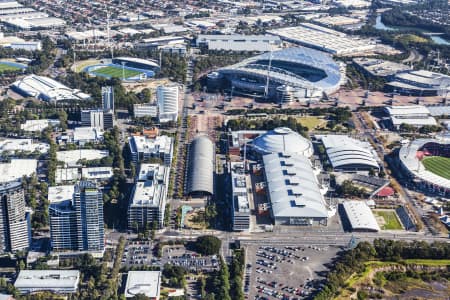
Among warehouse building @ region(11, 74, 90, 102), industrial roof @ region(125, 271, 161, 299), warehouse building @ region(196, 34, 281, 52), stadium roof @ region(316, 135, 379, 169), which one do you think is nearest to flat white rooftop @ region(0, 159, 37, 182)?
warehouse building @ region(11, 74, 90, 102)

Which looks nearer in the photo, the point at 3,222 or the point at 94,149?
the point at 3,222

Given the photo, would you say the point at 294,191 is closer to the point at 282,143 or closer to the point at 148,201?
the point at 282,143

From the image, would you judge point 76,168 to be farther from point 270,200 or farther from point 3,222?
point 270,200

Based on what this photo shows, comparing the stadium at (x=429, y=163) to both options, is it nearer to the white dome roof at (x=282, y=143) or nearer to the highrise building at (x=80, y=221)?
the white dome roof at (x=282, y=143)

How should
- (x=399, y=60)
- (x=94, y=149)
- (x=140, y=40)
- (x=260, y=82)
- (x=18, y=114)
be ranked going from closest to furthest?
(x=94, y=149) → (x=18, y=114) → (x=260, y=82) → (x=399, y=60) → (x=140, y=40)

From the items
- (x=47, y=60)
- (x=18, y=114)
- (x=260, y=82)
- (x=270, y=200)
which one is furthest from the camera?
(x=47, y=60)

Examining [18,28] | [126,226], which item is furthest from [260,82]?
[18,28]
